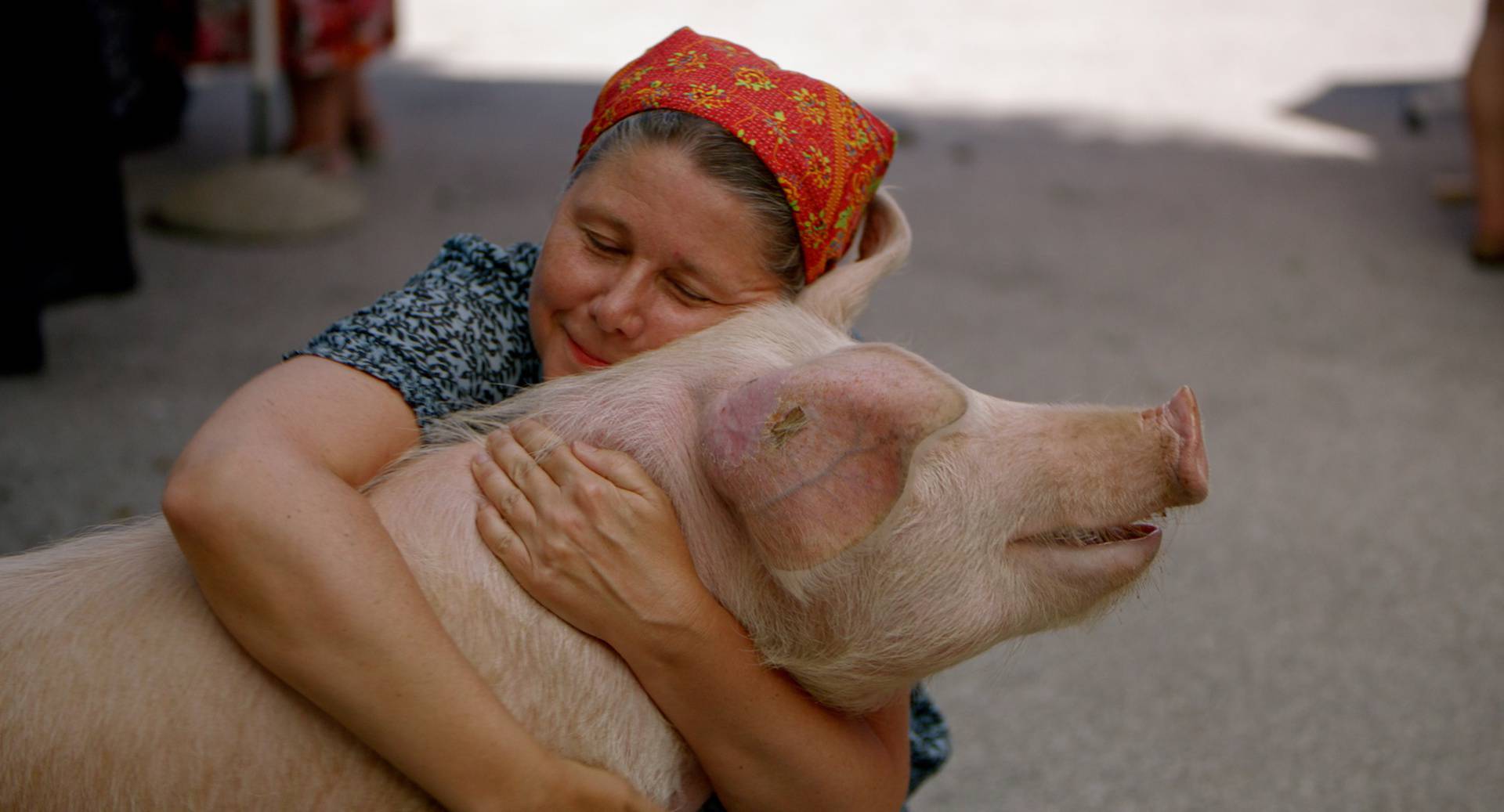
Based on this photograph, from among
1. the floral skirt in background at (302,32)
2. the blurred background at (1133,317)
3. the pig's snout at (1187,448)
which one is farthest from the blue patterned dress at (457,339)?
the floral skirt in background at (302,32)

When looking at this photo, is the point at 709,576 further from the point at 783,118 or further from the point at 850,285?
the point at 783,118

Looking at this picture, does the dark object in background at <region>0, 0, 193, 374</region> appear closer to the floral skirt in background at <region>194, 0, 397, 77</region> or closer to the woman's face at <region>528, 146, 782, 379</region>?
the floral skirt in background at <region>194, 0, 397, 77</region>

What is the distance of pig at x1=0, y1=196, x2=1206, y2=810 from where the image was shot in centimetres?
115

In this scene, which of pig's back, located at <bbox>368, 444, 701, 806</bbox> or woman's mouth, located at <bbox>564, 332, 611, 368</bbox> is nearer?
pig's back, located at <bbox>368, 444, 701, 806</bbox>

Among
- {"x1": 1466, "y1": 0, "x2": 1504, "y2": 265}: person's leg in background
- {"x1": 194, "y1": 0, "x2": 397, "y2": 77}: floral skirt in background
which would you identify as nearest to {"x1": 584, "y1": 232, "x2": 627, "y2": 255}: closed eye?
{"x1": 194, "y1": 0, "x2": 397, "y2": 77}: floral skirt in background

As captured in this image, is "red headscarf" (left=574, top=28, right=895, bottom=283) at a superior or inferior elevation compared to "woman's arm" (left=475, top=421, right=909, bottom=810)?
superior

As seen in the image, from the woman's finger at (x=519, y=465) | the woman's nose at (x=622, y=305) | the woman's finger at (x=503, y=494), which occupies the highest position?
the woman's nose at (x=622, y=305)

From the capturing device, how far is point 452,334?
59.9 inches

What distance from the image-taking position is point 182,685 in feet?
3.92

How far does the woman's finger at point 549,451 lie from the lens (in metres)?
1.30

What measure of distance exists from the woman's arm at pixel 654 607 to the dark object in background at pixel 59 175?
2435 millimetres

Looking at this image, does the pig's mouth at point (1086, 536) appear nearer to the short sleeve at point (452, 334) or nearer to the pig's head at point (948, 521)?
the pig's head at point (948, 521)

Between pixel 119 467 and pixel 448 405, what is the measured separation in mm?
2041

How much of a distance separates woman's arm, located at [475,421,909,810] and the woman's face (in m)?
0.18
